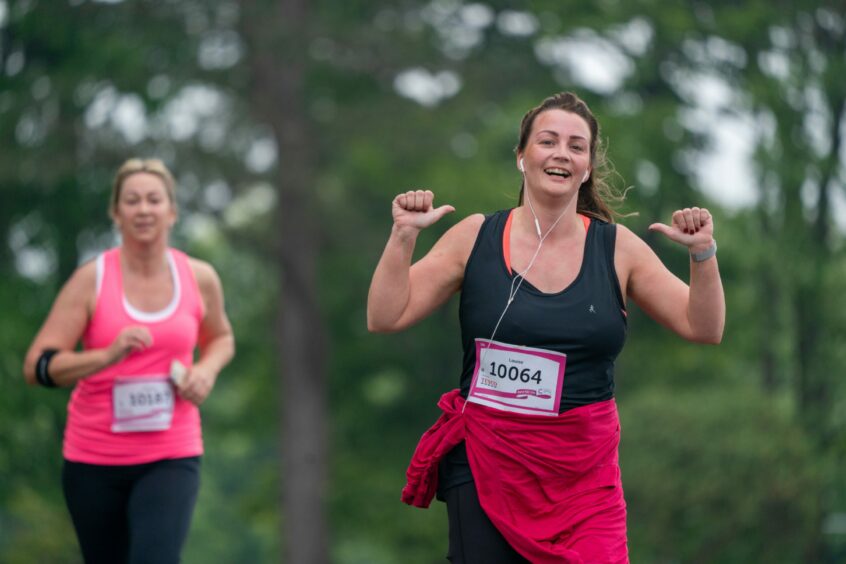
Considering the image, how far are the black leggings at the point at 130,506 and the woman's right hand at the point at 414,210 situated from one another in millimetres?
1634

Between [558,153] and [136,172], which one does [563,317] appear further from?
[136,172]

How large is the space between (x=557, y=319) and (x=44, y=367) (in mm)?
2208

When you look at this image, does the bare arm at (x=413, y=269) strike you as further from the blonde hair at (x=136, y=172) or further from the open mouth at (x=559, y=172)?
the blonde hair at (x=136, y=172)

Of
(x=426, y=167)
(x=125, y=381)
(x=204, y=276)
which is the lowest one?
(x=125, y=381)

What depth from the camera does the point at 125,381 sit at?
529cm

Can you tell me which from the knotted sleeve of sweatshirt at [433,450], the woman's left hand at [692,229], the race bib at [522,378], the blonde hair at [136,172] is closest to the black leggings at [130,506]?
the blonde hair at [136,172]

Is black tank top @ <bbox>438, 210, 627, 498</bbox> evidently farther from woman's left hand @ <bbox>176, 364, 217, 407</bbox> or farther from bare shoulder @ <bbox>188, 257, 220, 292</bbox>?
bare shoulder @ <bbox>188, 257, 220, 292</bbox>

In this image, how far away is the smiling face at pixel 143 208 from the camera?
5.52 meters

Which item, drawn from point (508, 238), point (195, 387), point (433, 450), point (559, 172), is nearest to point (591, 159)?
point (559, 172)

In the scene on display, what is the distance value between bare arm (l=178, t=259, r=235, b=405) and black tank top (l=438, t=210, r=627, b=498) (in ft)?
4.53

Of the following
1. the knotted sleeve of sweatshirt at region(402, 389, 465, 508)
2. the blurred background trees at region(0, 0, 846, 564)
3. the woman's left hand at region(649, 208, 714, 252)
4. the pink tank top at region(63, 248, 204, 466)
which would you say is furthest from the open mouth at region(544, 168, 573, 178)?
the blurred background trees at region(0, 0, 846, 564)

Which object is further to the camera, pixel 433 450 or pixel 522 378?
pixel 433 450

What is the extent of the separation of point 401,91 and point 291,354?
447cm

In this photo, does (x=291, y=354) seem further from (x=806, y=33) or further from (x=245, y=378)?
(x=806, y=33)
